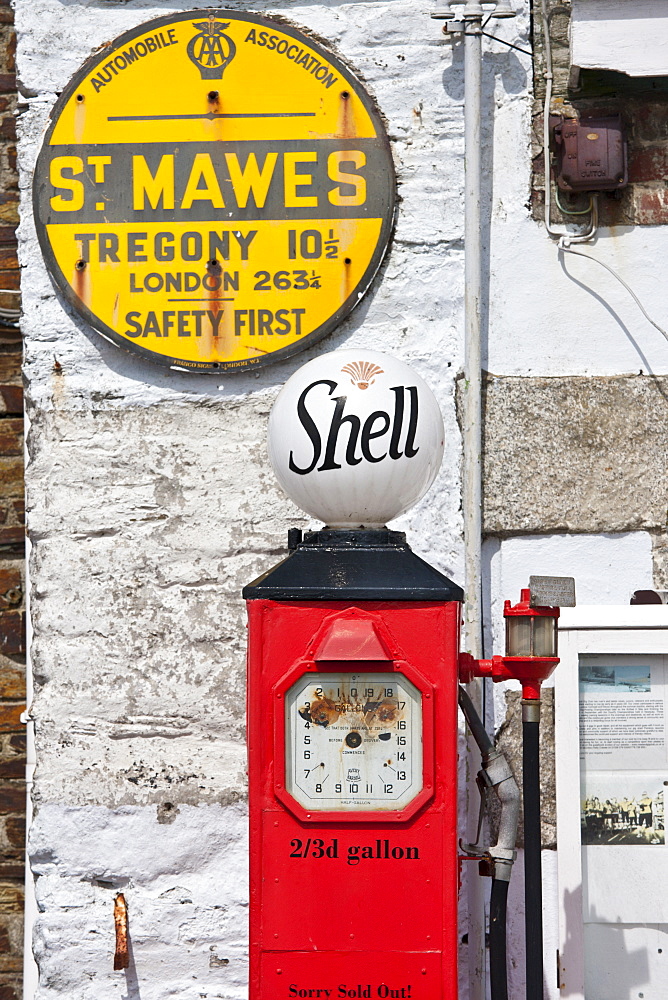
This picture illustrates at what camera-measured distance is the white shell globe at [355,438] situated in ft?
6.89

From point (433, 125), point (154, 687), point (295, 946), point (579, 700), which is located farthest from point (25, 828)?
point (433, 125)

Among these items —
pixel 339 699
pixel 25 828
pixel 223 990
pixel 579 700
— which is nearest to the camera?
pixel 339 699

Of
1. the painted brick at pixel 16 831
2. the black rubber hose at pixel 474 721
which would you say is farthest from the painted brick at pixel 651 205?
the painted brick at pixel 16 831

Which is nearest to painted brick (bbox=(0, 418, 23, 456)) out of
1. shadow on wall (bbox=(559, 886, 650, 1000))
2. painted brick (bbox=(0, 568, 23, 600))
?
painted brick (bbox=(0, 568, 23, 600))

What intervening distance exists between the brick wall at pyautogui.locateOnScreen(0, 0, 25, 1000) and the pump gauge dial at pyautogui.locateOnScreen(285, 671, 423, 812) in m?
1.40

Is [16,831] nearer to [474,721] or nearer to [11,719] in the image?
[11,719]

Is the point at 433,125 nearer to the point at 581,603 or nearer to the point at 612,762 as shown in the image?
the point at 581,603

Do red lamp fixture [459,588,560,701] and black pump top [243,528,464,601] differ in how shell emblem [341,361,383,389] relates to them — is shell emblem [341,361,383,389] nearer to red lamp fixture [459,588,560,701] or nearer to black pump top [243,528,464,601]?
black pump top [243,528,464,601]

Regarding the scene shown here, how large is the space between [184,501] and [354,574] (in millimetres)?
970

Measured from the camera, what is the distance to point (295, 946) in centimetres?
211

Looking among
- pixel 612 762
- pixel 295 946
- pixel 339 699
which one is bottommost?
pixel 295 946

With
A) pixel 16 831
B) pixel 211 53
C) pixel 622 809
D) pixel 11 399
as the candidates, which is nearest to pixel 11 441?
pixel 11 399

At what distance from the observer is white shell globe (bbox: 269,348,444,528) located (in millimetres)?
2100

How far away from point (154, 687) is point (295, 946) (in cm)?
100
